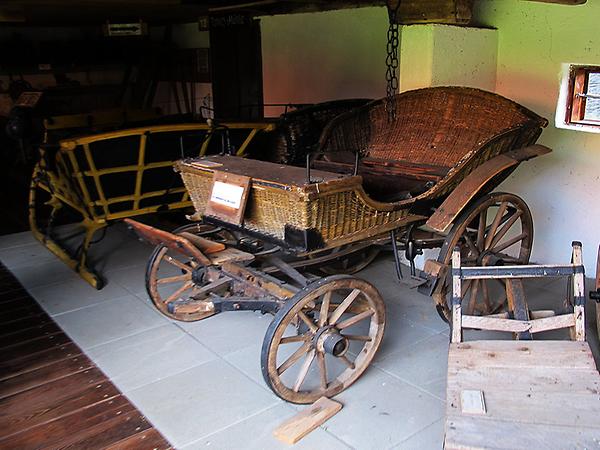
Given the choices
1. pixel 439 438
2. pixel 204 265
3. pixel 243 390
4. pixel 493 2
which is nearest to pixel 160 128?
pixel 204 265

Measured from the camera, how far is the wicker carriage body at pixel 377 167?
8.96ft

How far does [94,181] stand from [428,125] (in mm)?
2425

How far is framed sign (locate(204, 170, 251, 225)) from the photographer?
9.38 ft

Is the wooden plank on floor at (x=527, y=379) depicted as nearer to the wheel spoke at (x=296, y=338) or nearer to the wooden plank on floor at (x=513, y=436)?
the wooden plank on floor at (x=513, y=436)

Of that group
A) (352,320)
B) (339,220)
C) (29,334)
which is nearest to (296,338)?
(352,320)

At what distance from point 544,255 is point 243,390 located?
277 centimetres

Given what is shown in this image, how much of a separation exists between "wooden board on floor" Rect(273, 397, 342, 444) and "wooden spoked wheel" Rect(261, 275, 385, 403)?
53 mm

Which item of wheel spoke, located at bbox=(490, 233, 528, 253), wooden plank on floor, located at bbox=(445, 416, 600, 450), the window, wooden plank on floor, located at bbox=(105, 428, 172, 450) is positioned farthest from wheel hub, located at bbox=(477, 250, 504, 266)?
wooden plank on floor, located at bbox=(105, 428, 172, 450)

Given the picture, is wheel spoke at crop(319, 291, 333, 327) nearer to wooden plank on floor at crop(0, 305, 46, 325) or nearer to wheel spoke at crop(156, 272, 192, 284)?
wheel spoke at crop(156, 272, 192, 284)

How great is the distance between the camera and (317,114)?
4.65 meters

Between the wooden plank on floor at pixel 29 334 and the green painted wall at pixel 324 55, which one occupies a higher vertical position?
the green painted wall at pixel 324 55

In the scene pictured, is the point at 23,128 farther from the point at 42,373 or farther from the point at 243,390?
the point at 243,390

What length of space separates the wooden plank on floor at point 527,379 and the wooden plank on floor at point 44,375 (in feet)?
6.59

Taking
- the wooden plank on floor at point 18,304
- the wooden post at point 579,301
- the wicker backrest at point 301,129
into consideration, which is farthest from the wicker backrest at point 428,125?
the wooden plank on floor at point 18,304
